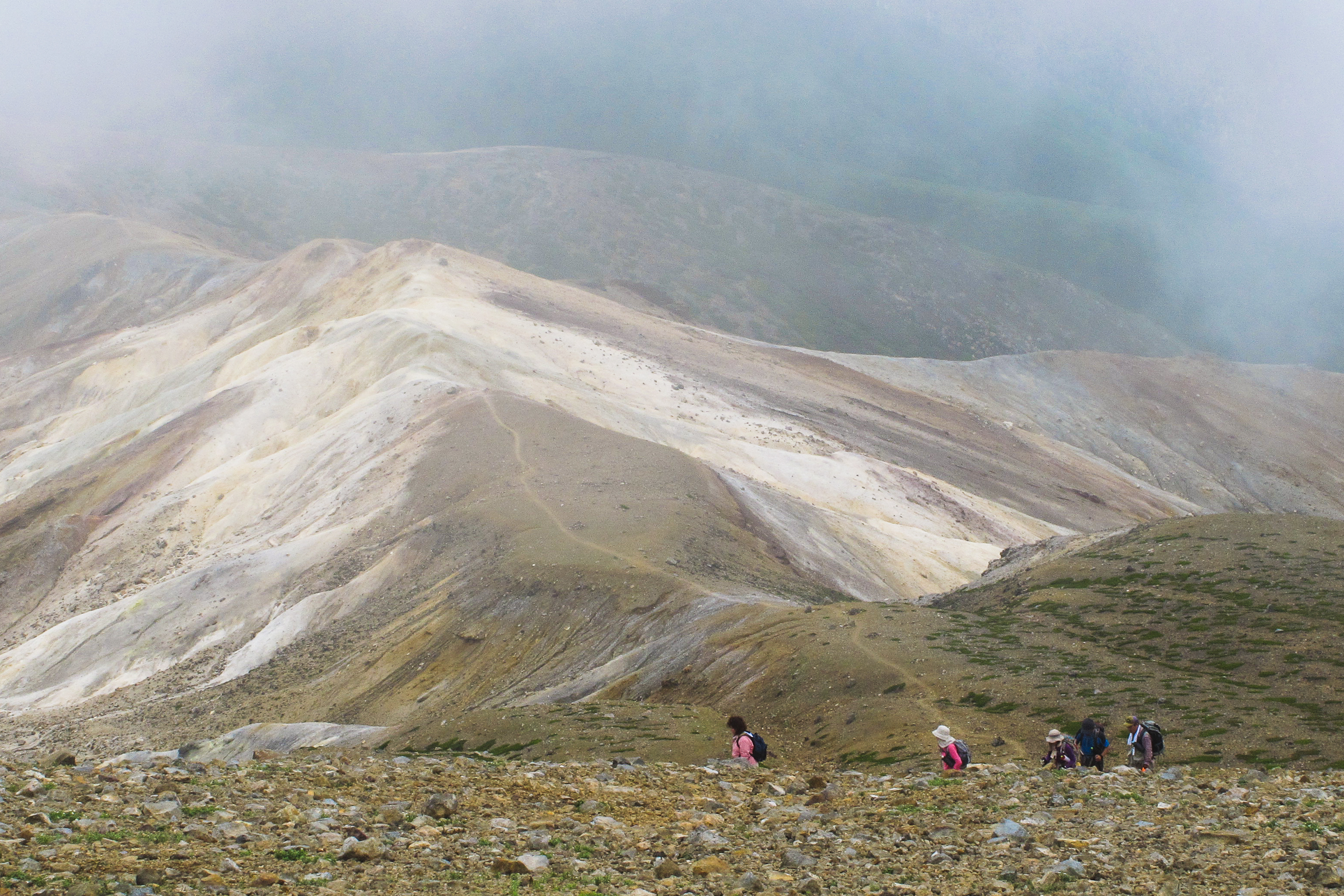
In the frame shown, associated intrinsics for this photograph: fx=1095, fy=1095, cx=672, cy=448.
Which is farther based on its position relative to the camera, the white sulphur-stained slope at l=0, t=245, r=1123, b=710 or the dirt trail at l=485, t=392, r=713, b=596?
the white sulphur-stained slope at l=0, t=245, r=1123, b=710

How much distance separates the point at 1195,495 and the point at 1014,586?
8463 centimetres

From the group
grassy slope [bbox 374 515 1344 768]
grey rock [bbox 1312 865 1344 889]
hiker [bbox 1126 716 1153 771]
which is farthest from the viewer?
grassy slope [bbox 374 515 1344 768]

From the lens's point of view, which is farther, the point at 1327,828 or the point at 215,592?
the point at 215,592

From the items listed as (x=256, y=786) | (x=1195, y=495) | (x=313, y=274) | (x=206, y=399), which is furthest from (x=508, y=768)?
(x=1195, y=495)

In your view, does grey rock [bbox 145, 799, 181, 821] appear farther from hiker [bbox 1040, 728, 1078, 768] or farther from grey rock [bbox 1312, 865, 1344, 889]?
hiker [bbox 1040, 728, 1078, 768]

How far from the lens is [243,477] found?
200ft

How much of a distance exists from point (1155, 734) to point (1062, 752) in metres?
1.74

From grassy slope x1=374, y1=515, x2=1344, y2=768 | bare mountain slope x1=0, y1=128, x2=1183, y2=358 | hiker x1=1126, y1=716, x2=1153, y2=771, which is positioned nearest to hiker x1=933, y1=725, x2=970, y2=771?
grassy slope x1=374, y1=515, x2=1344, y2=768

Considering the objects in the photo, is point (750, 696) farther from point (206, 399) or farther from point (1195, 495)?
point (1195, 495)

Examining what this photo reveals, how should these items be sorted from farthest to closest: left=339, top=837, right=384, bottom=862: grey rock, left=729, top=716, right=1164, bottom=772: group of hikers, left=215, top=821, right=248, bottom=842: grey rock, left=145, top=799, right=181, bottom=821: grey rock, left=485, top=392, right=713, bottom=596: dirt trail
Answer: left=485, top=392, right=713, bottom=596: dirt trail, left=729, top=716, right=1164, bottom=772: group of hikers, left=145, top=799, right=181, bottom=821: grey rock, left=215, top=821, right=248, bottom=842: grey rock, left=339, top=837, right=384, bottom=862: grey rock

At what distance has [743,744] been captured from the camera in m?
19.6

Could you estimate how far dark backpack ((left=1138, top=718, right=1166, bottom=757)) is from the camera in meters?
18.2

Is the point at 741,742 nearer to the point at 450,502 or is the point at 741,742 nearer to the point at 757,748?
the point at 757,748

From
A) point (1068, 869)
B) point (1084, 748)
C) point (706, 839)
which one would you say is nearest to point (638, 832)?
point (706, 839)
